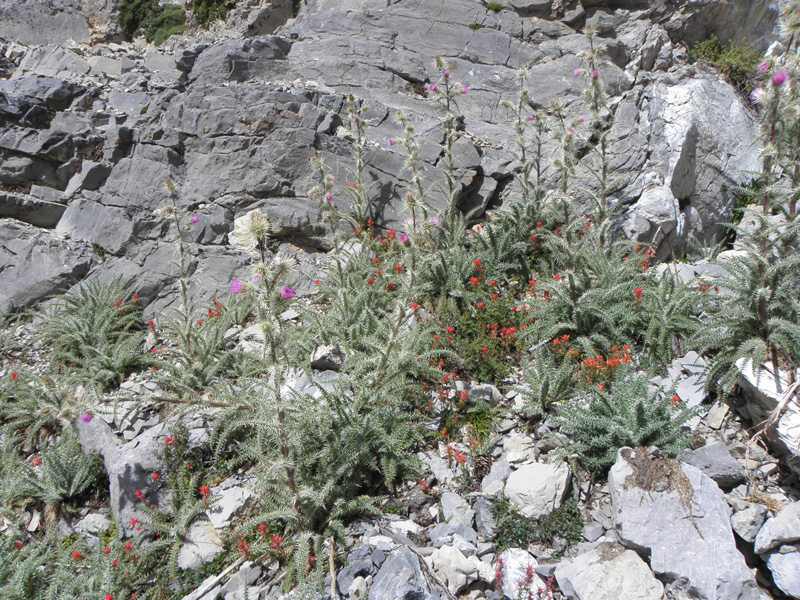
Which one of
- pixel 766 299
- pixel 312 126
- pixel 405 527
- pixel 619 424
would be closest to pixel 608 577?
pixel 619 424

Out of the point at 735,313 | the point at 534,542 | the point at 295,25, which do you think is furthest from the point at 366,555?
the point at 295,25

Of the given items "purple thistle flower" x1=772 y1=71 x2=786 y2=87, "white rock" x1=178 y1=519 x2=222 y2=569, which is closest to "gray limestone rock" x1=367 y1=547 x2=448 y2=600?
"white rock" x1=178 y1=519 x2=222 y2=569

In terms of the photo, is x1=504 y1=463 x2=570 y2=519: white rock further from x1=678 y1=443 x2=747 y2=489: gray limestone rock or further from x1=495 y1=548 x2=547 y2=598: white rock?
x1=678 y1=443 x2=747 y2=489: gray limestone rock

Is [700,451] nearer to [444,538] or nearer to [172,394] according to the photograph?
[444,538]

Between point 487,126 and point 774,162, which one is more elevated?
point 774,162

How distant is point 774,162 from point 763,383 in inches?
79.7

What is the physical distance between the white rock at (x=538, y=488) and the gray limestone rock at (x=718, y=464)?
988 millimetres

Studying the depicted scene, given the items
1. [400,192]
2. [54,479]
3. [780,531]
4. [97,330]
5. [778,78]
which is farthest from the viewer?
[400,192]

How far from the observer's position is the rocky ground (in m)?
3.19

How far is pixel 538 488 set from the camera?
354 cm

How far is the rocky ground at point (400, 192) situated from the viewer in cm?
→ 319

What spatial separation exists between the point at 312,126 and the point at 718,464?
755 centimetres

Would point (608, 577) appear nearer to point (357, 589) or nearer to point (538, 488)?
point (538, 488)

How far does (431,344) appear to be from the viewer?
16.8ft
